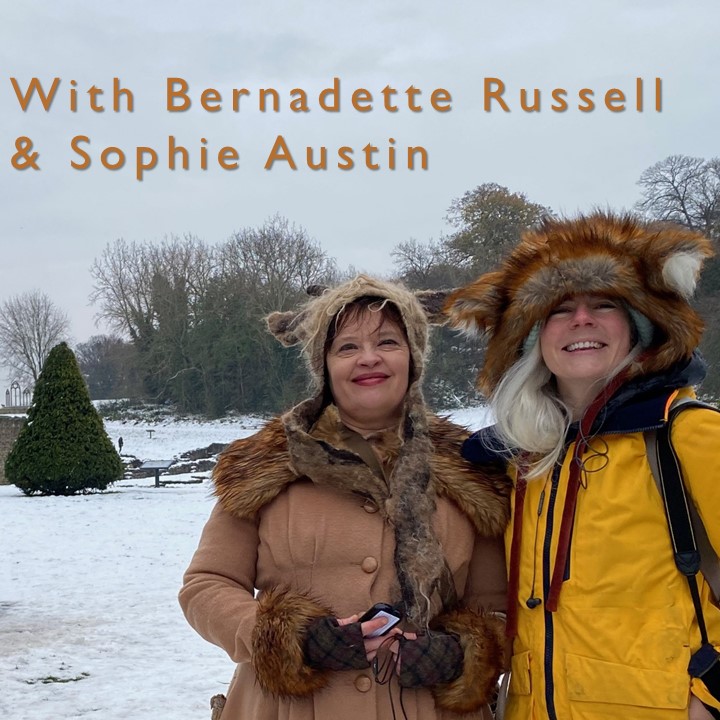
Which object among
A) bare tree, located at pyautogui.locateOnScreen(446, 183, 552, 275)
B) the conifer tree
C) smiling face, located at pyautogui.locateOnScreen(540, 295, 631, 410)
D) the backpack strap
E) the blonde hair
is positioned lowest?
the conifer tree

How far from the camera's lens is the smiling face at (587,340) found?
2.33m

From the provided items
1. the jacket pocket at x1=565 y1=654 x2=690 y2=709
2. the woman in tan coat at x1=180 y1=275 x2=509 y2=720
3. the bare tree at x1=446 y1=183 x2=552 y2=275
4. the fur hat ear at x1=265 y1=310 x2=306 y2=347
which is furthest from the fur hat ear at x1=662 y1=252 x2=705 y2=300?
the bare tree at x1=446 y1=183 x2=552 y2=275

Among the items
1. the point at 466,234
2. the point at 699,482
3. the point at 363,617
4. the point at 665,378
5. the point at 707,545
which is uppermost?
the point at 466,234

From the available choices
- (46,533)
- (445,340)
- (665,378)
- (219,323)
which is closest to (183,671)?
(665,378)

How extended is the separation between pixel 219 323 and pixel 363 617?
38063 mm

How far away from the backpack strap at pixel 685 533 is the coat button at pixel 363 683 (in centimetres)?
87

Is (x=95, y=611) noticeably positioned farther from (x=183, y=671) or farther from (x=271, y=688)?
(x=271, y=688)

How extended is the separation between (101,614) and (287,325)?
19.7 ft

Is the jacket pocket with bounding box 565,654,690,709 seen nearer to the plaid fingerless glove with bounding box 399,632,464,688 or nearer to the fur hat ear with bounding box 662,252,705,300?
the plaid fingerless glove with bounding box 399,632,464,688

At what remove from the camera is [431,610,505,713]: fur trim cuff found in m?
2.20

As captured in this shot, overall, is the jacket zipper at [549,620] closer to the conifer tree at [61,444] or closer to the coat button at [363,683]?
the coat button at [363,683]

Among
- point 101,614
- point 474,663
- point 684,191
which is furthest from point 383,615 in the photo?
point 684,191

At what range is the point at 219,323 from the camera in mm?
39500

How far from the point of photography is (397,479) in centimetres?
238
